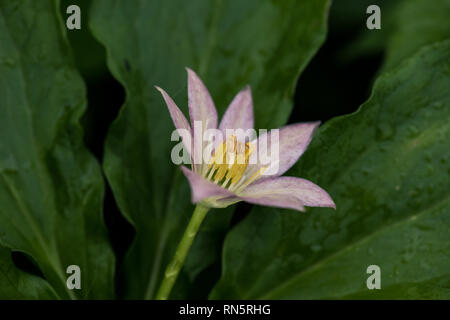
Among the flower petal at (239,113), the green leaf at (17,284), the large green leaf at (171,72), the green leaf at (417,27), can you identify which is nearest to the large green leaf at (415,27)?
the green leaf at (417,27)

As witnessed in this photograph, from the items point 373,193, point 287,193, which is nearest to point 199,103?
point 287,193

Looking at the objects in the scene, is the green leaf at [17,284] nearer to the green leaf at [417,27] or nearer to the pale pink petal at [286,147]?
the pale pink petal at [286,147]

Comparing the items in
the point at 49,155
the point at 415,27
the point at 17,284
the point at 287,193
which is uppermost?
the point at 415,27

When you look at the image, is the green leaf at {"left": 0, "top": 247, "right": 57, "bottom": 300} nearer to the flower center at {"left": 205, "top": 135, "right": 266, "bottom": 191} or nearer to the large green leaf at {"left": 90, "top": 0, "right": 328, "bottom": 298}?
the large green leaf at {"left": 90, "top": 0, "right": 328, "bottom": 298}

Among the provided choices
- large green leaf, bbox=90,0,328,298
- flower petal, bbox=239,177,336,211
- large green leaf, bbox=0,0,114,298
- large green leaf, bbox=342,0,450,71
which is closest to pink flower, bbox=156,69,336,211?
flower petal, bbox=239,177,336,211

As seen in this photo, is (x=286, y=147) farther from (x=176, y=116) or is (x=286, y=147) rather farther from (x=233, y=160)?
(x=176, y=116)

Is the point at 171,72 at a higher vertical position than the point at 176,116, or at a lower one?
higher
